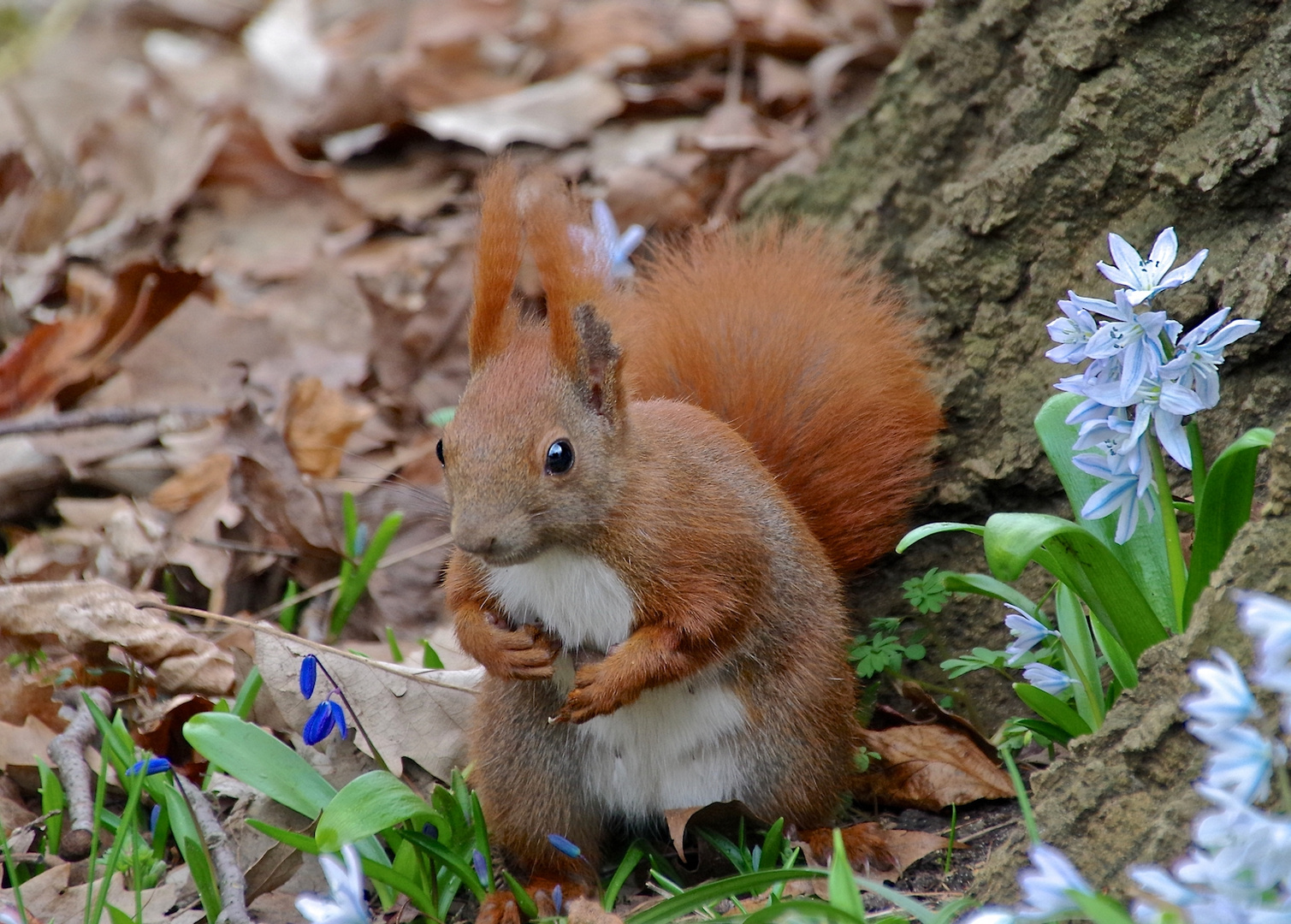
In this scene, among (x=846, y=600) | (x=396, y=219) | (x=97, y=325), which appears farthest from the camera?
(x=396, y=219)

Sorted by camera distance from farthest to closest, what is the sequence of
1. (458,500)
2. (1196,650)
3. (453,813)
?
(453,813), (458,500), (1196,650)

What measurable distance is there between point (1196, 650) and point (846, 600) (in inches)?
40.8

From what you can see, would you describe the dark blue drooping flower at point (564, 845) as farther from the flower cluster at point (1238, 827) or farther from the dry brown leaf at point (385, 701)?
the flower cluster at point (1238, 827)

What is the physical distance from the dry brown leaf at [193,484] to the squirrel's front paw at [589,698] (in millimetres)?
1501

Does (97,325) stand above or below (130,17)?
below

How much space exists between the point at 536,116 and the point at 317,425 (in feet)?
5.30

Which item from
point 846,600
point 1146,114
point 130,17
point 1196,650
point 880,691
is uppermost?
point 130,17

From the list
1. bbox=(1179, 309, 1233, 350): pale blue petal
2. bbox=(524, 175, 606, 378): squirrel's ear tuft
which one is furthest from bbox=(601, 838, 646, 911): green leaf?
bbox=(1179, 309, 1233, 350): pale blue petal

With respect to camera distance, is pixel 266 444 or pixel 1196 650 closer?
pixel 1196 650

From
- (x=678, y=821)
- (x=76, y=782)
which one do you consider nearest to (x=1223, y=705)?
(x=678, y=821)

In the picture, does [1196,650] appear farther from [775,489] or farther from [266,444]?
[266,444]

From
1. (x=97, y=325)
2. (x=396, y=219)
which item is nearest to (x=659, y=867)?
(x=97, y=325)

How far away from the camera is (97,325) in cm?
364

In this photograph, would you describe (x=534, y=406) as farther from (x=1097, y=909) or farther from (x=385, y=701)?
(x=1097, y=909)
